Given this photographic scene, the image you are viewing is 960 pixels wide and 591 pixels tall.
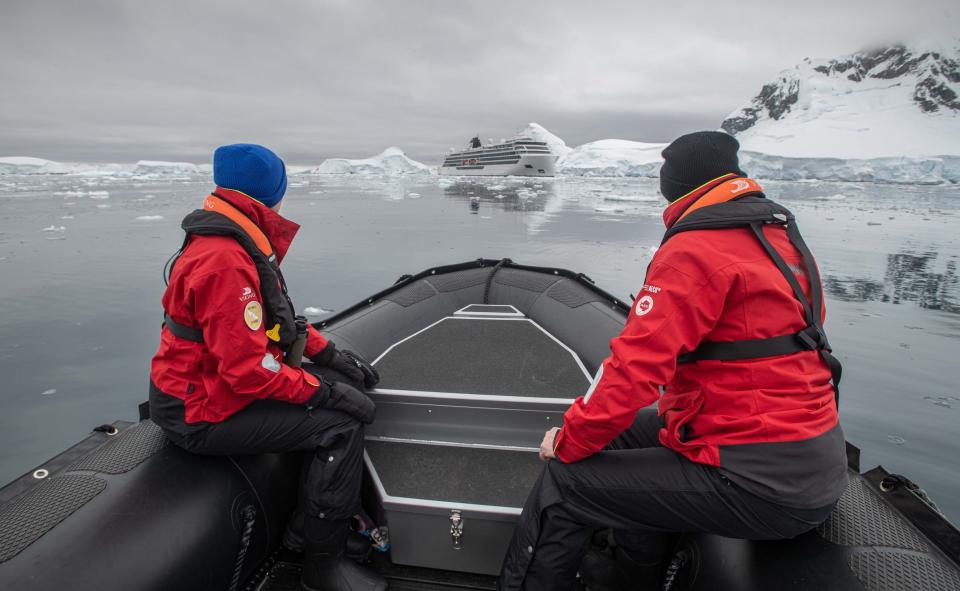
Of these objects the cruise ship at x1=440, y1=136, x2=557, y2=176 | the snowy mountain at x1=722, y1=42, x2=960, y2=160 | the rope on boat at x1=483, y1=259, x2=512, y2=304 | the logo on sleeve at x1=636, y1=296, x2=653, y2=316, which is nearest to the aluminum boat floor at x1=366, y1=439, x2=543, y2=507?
the logo on sleeve at x1=636, y1=296, x2=653, y2=316

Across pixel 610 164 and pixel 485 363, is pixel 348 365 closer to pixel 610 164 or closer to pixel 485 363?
pixel 485 363

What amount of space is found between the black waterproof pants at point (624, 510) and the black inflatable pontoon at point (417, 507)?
0.19 m

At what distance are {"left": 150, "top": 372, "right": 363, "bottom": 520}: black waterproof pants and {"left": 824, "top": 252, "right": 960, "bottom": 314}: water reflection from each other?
682cm

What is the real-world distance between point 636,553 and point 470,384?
1.09 metres

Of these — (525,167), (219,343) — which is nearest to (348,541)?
(219,343)

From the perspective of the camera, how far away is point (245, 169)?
157 cm

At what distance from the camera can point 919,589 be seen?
107 cm

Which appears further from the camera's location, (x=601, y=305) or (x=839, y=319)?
(x=839, y=319)

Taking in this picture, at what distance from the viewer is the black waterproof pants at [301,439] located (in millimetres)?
1492

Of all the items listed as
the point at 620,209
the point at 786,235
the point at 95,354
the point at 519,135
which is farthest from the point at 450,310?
the point at 519,135

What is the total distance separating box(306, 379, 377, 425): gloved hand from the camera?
5.18ft

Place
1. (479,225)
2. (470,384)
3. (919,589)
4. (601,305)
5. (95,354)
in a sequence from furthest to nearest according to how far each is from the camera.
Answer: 1. (479,225)
2. (95,354)
3. (601,305)
4. (470,384)
5. (919,589)

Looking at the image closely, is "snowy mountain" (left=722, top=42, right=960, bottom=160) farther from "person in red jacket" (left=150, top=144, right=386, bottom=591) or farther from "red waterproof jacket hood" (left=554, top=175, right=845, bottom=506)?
"person in red jacket" (left=150, top=144, right=386, bottom=591)

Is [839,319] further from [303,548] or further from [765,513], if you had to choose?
[303,548]
